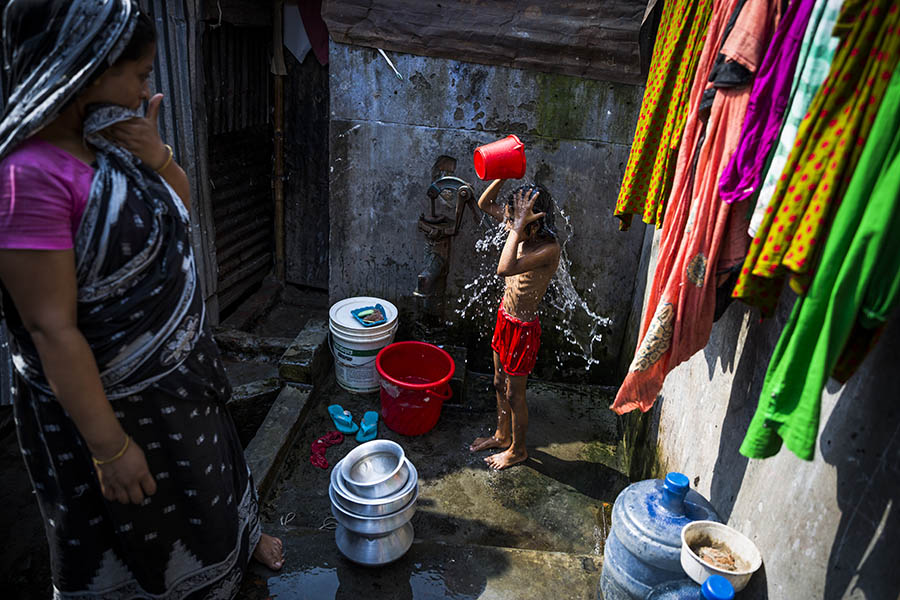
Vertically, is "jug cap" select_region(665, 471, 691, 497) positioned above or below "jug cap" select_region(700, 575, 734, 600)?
above

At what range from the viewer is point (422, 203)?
4.88 metres

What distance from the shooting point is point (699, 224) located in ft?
7.27

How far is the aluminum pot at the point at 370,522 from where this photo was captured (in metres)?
2.86

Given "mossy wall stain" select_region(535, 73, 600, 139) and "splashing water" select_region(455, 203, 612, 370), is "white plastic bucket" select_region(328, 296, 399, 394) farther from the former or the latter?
"mossy wall stain" select_region(535, 73, 600, 139)

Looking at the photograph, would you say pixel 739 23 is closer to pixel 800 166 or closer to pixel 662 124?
pixel 800 166

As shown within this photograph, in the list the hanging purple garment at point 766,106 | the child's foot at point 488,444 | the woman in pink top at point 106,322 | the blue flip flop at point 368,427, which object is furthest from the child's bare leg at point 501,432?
the hanging purple garment at point 766,106

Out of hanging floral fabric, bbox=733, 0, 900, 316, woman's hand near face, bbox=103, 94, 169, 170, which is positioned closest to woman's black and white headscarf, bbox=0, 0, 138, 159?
woman's hand near face, bbox=103, 94, 169, 170

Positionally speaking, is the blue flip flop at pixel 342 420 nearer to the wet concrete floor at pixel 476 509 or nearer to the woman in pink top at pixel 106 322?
the wet concrete floor at pixel 476 509

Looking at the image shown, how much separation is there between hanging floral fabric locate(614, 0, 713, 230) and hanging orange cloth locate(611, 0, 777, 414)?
24 centimetres

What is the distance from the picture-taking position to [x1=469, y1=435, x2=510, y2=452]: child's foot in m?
4.47

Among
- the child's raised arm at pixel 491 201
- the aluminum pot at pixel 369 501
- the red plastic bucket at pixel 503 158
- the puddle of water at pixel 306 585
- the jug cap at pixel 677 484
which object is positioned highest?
the red plastic bucket at pixel 503 158

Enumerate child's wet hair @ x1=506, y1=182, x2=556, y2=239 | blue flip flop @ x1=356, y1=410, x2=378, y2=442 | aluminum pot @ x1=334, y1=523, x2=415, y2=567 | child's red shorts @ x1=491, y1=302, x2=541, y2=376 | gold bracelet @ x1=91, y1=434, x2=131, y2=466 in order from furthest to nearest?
blue flip flop @ x1=356, y1=410, x2=378, y2=442 → child's red shorts @ x1=491, y1=302, x2=541, y2=376 → child's wet hair @ x1=506, y1=182, x2=556, y2=239 → aluminum pot @ x1=334, y1=523, x2=415, y2=567 → gold bracelet @ x1=91, y1=434, x2=131, y2=466

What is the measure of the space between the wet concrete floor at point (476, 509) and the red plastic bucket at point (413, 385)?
0.49 feet

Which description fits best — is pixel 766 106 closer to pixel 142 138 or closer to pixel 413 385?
pixel 142 138
